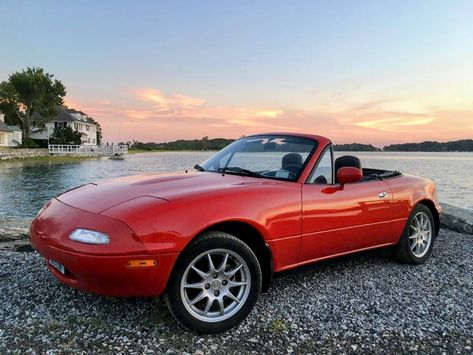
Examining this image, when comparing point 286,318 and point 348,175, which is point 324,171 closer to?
point 348,175

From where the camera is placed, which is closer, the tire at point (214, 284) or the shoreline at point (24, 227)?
the tire at point (214, 284)

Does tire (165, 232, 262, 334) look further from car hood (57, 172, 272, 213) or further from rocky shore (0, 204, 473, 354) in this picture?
car hood (57, 172, 272, 213)

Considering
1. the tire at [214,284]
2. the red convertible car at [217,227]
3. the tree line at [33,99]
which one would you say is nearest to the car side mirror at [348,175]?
the red convertible car at [217,227]

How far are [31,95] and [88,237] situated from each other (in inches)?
2632

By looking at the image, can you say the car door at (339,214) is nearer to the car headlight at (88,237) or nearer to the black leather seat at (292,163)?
the black leather seat at (292,163)

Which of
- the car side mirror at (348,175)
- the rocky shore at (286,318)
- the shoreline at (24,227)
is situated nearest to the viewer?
the rocky shore at (286,318)

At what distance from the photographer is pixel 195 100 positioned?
24.2 m

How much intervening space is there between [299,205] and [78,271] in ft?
5.92

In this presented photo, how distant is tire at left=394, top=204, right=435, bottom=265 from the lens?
4480 mm

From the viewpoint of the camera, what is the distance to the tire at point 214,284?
8.85 ft

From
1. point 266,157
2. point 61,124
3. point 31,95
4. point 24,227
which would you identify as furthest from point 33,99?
point 266,157

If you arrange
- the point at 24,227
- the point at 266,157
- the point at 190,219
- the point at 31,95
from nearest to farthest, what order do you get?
the point at 190,219 → the point at 266,157 → the point at 24,227 → the point at 31,95

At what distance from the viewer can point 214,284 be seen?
113 inches

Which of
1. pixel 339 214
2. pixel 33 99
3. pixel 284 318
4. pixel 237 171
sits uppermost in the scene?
Result: pixel 33 99
